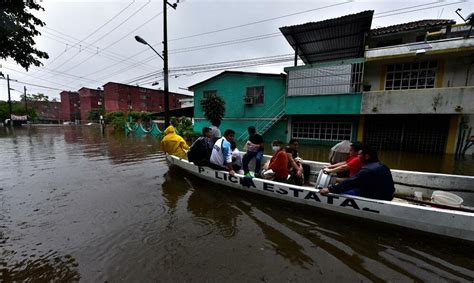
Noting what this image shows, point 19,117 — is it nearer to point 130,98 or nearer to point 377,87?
point 130,98

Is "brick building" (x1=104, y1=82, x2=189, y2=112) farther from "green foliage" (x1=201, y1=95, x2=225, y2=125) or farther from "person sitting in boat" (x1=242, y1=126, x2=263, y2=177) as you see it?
"person sitting in boat" (x1=242, y1=126, x2=263, y2=177)

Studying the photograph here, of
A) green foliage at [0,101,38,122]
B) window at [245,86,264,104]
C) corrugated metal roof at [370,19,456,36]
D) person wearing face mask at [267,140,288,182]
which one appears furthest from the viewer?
green foliage at [0,101,38,122]

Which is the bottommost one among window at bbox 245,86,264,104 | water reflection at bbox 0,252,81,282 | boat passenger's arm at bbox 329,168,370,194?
water reflection at bbox 0,252,81,282

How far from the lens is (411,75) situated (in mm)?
11953

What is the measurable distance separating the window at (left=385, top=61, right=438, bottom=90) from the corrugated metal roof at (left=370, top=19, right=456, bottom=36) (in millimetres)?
3102

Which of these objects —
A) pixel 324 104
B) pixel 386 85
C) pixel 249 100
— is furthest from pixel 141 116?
pixel 386 85

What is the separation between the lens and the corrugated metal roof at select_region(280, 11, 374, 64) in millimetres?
10956

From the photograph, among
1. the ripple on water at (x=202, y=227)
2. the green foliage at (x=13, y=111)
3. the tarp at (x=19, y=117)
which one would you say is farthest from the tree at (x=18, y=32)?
the green foliage at (x=13, y=111)

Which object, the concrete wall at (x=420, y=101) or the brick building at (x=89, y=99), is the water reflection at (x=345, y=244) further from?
the brick building at (x=89, y=99)

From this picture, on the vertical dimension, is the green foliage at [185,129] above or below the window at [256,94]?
below

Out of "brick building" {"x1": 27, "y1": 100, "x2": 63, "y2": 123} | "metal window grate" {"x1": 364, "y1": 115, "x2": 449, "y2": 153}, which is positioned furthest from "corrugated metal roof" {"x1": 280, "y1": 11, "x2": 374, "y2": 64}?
"brick building" {"x1": 27, "y1": 100, "x2": 63, "y2": 123}

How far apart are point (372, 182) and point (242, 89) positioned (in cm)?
1443

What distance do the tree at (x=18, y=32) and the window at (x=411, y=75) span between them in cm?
1548

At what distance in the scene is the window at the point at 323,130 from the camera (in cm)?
1370
